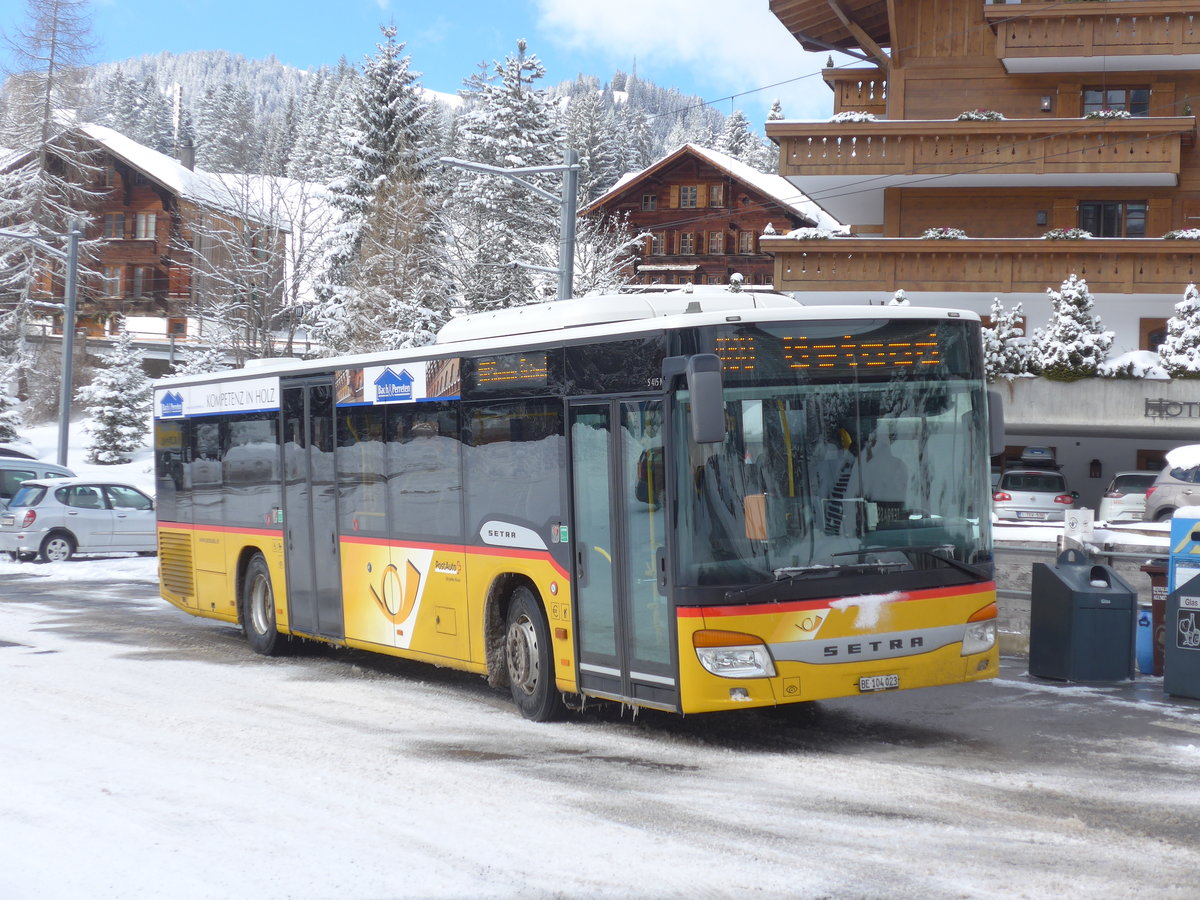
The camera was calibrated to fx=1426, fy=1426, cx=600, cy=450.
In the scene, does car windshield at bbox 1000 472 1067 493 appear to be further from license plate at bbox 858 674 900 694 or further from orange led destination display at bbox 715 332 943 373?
license plate at bbox 858 674 900 694

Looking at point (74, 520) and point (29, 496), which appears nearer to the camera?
point (29, 496)

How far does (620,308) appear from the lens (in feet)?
34.2

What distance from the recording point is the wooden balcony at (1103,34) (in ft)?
118

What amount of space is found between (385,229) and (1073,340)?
96.9 ft

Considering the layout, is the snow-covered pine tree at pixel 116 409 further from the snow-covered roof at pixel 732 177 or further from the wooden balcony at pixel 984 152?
the wooden balcony at pixel 984 152

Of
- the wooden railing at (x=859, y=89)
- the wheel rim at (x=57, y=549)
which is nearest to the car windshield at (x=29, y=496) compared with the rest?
the wheel rim at (x=57, y=549)

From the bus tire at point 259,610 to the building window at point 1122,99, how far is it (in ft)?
99.1

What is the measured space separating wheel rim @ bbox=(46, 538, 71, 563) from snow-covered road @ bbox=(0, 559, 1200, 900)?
15785mm

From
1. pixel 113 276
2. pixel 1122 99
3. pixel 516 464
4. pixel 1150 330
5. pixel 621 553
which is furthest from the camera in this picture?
pixel 113 276

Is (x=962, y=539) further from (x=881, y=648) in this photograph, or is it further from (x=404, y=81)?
(x=404, y=81)

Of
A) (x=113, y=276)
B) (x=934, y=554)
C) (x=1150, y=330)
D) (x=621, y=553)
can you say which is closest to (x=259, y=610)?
(x=621, y=553)

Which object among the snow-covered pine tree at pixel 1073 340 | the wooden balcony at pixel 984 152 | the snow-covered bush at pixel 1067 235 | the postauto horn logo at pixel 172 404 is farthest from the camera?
the wooden balcony at pixel 984 152

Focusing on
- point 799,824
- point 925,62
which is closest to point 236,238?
point 925,62

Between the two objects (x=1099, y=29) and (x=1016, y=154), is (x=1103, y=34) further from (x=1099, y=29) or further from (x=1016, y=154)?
(x=1016, y=154)
